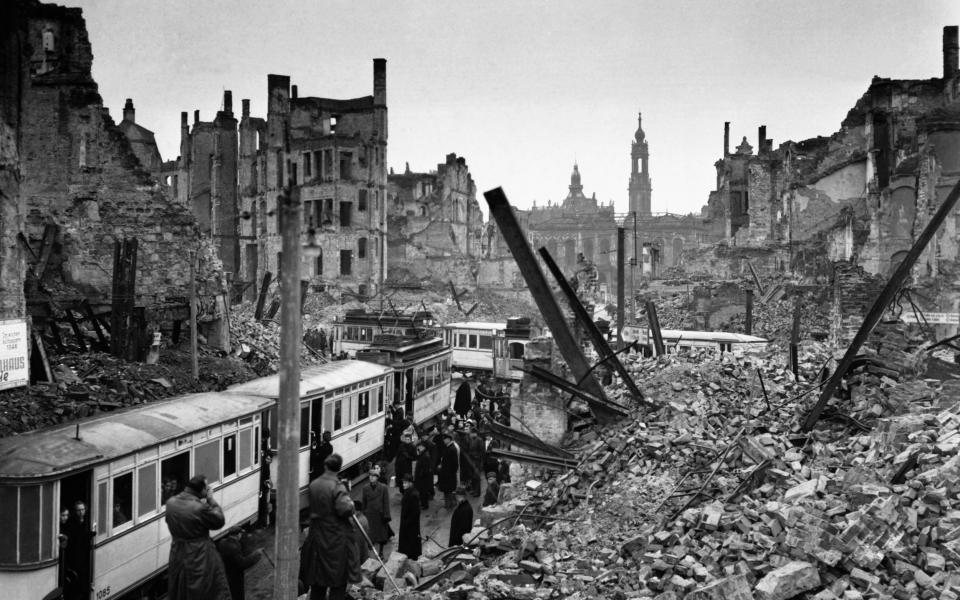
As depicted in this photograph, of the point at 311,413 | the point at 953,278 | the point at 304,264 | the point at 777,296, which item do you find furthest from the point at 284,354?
the point at 304,264

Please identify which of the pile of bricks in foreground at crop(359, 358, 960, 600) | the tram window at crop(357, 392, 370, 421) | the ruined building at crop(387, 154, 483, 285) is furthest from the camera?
the ruined building at crop(387, 154, 483, 285)

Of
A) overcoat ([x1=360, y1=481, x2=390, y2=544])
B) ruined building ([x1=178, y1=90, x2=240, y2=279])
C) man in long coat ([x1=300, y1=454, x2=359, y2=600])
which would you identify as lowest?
overcoat ([x1=360, y1=481, x2=390, y2=544])

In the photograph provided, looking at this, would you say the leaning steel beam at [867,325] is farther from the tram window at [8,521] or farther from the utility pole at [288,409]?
the tram window at [8,521]

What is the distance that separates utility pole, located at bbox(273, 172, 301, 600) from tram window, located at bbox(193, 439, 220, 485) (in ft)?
13.9

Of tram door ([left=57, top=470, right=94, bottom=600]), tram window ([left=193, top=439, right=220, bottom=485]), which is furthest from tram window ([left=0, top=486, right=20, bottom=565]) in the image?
tram window ([left=193, top=439, right=220, bottom=485])

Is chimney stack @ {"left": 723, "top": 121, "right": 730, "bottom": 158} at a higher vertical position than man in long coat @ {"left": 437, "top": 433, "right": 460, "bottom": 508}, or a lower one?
higher

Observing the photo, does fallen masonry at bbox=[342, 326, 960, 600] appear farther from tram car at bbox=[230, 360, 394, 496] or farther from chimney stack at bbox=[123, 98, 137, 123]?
chimney stack at bbox=[123, 98, 137, 123]

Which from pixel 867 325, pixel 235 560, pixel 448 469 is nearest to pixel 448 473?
pixel 448 469

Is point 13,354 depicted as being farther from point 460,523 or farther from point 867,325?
point 867,325

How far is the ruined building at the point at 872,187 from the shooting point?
32.9 metres

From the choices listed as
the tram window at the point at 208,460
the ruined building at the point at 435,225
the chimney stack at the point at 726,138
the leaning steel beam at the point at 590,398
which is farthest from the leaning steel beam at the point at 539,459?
the chimney stack at the point at 726,138

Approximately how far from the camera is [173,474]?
9.51 meters

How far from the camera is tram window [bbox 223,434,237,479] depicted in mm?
10820

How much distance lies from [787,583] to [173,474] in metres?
7.26
